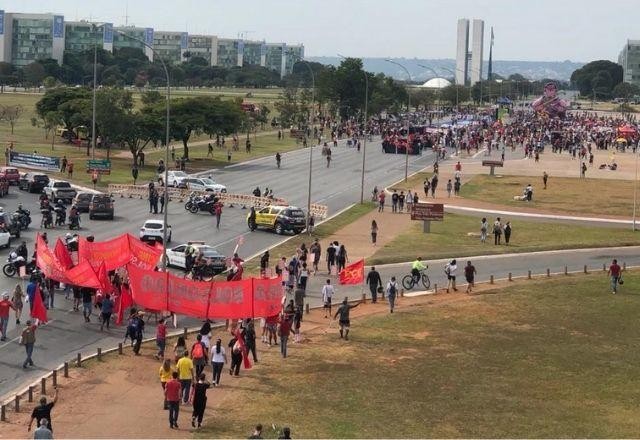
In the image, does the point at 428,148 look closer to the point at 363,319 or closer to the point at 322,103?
the point at 322,103

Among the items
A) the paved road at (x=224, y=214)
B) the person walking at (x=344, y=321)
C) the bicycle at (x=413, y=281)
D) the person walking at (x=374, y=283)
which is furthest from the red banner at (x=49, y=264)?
the bicycle at (x=413, y=281)

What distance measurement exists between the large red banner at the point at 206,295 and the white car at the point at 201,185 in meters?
35.4

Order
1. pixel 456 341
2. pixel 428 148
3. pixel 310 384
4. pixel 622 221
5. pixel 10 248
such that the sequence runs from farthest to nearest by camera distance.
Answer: pixel 428 148 → pixel 622 221 → pixel 10 248 → pixel 456 341 → pixel 310 384

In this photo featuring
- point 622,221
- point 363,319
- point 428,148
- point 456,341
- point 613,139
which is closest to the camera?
point 456,341

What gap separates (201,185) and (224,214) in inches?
305

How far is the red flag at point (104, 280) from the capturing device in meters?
30.9

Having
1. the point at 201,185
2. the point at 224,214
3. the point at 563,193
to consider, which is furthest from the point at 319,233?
the point at 563,193

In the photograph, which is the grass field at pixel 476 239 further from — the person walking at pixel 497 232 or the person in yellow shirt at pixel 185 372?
the person in yellow shirt at pixel 185 372

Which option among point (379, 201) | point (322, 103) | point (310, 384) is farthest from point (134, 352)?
point (322, 103)

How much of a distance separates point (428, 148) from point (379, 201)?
5636cm

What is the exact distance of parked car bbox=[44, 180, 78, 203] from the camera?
58.2 metres

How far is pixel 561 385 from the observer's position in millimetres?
26000

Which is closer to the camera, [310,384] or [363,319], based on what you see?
[310,384]

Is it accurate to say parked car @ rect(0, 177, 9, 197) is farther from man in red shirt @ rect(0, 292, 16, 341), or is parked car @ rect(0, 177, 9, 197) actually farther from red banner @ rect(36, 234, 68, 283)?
man in red shirt @ rect(0, 292, 16, 341)
